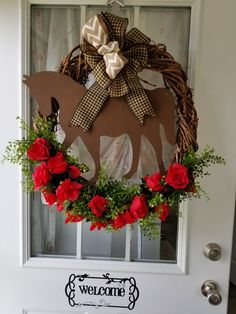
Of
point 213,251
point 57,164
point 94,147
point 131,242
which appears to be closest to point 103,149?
point 94,147

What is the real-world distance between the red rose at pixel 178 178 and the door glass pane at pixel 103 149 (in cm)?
13

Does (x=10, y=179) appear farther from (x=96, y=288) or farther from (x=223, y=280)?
(x=223, y=280)

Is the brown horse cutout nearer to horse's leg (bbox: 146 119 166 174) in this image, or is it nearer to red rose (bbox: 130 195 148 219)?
horse's leg (bbox: 146 119 166 174)

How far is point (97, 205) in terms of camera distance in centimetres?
74

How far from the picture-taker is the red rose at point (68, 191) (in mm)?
728

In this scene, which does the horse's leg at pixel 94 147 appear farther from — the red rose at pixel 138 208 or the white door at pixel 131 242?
the white door at pixel 131 242

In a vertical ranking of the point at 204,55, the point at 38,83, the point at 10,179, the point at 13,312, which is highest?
the point at 204,55

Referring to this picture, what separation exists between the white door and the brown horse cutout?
0.51ft

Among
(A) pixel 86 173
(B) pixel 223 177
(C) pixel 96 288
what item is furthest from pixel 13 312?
(B) pixel 223 177

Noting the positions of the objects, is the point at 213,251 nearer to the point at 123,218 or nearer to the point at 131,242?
the point at 131,242

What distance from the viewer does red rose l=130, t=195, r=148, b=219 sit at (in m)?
0.74

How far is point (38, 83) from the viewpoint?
80 centimetres

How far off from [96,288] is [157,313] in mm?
214

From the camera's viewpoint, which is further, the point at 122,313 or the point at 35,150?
the point at 122,313
